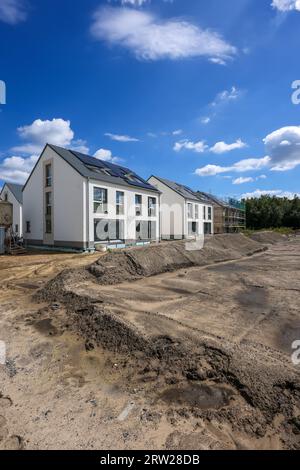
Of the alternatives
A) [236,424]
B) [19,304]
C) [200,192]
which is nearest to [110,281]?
[19,304]

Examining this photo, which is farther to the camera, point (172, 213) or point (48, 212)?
point (172, 213)

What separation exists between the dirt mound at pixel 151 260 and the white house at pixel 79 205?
24.1 ft

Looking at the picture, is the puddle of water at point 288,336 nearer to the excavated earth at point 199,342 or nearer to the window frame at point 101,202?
the excavated earth at point 199,342

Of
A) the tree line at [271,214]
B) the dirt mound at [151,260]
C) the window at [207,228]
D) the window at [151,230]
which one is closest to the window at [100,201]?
the window at [151,230]

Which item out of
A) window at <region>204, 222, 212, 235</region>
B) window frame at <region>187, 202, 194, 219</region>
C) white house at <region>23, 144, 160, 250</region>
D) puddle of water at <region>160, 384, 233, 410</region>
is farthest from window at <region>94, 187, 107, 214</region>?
window at <region>204, 222, 212, 235</region>

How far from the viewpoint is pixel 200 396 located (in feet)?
10.1

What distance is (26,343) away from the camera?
447cm

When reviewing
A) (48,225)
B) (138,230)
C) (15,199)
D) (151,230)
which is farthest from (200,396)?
(15,199)

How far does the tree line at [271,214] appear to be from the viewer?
50219 millimetres

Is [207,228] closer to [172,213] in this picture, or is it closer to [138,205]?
[172,213]

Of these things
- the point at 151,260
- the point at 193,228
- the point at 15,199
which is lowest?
the point at 151,260

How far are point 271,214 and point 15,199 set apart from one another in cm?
4531

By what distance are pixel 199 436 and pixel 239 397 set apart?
80cm

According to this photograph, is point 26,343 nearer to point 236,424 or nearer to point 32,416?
point 32,416
